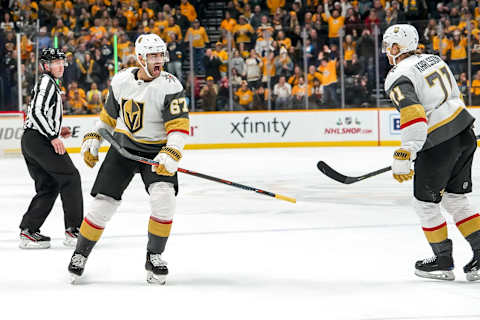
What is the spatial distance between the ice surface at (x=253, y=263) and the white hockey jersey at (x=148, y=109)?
0.71m

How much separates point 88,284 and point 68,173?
1310mm

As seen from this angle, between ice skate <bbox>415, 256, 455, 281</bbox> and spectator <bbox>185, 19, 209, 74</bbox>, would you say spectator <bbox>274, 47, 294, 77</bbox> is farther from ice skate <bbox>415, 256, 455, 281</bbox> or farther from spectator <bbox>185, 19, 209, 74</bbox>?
ice skate <bbox>415, 256, 455, 281</bbox>

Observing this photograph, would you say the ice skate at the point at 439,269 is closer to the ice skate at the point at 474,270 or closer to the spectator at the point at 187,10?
the ice skate at the point at 474,270

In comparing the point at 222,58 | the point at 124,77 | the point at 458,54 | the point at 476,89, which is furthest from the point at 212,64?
the point at 124,77

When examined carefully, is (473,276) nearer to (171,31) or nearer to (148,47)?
(148,47)

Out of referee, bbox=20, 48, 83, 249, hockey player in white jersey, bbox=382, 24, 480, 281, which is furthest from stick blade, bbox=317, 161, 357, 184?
referee, bbox=20, 48, 83, 249

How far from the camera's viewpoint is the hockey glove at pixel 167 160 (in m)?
3.84

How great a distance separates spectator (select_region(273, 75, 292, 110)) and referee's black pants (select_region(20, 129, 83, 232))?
329 inches

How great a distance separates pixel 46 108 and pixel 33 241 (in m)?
0.83

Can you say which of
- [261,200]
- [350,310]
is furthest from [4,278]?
[261,200]

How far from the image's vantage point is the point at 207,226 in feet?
19.0

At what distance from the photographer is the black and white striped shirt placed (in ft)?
16.7

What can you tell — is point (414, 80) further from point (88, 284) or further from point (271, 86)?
point (271, 86)

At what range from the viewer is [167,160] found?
383 centimetres
